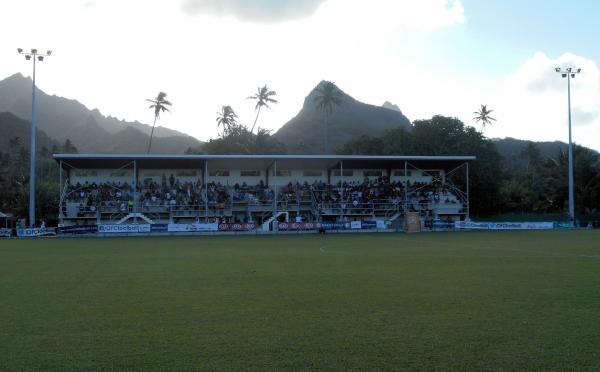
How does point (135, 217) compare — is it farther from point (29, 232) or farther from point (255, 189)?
point (255, 189)

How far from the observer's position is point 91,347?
6738 millimetres

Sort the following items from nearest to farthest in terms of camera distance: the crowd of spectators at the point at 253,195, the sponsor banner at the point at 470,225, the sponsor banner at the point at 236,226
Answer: the sponsor banner at the point at 236,226 → the crowd of spectators at the point at 253,195 → the sponsor banner at the point at 470,225

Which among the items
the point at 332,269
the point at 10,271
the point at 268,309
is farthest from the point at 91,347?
the point at 10,271

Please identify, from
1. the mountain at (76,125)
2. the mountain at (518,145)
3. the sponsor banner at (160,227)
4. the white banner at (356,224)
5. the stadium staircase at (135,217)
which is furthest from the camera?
the mountain at (518,145)

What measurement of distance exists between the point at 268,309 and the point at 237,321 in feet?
3.55

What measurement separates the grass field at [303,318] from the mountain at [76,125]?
134047 millimetres

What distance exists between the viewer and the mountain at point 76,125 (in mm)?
149875

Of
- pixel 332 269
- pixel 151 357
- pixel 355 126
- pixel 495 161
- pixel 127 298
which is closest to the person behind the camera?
pixel 151 357

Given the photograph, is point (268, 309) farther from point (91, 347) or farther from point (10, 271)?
point (10, 271)

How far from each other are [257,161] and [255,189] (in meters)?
3.58

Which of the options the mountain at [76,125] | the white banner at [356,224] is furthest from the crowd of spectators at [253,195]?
the mountain at [76,125]

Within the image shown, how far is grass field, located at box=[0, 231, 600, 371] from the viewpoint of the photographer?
20.2 ft

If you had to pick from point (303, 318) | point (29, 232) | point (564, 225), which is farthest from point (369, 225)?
point (303, 318)

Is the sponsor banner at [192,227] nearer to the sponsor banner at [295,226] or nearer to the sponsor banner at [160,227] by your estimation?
the sponsor banner at [160,227]
